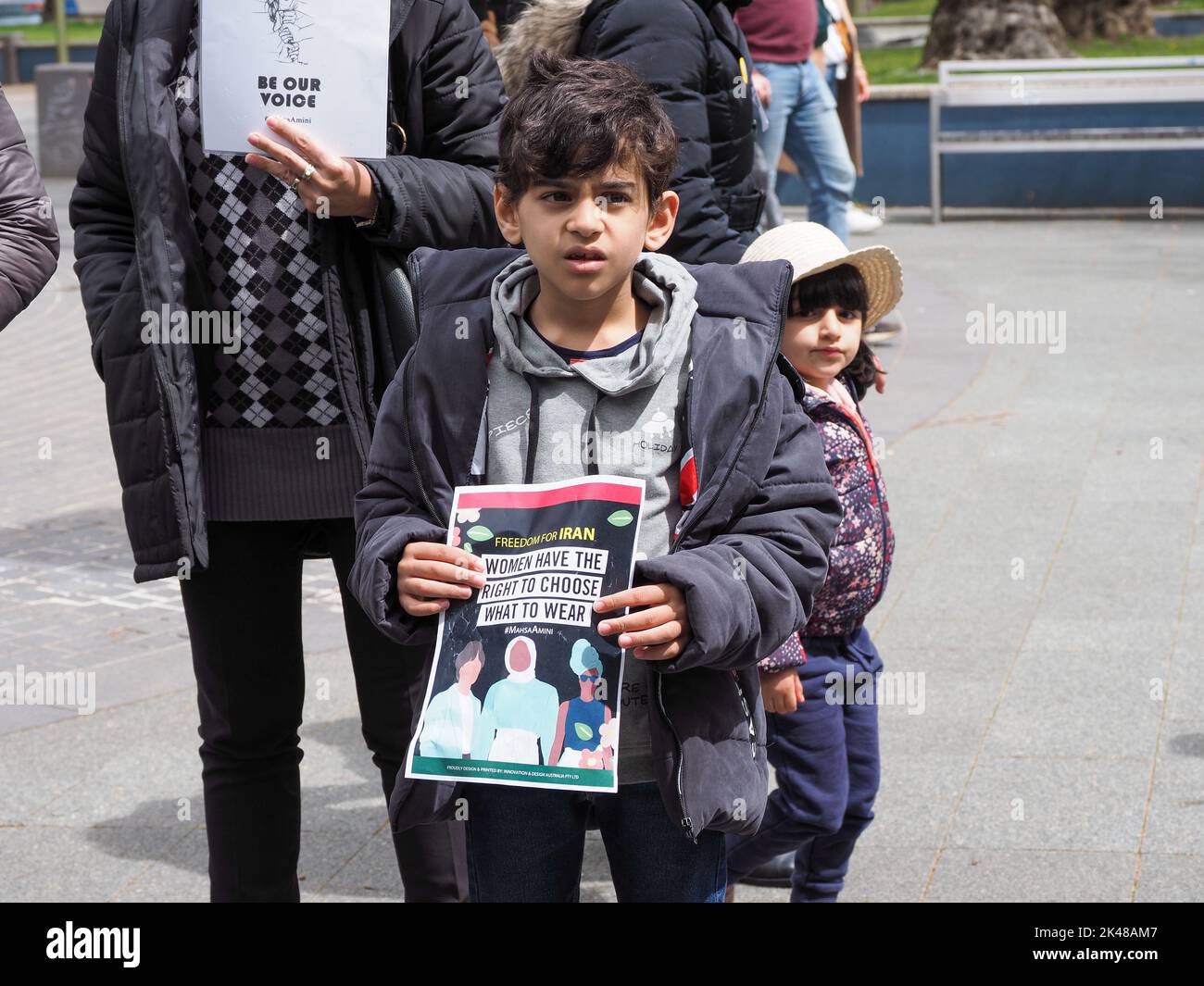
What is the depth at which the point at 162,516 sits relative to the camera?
3061mm

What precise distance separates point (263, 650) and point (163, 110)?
982 mm

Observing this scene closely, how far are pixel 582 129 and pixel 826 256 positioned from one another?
110cm

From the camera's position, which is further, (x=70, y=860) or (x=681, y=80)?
(x=70, y=860)

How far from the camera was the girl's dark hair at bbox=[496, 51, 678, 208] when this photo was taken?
2436mm

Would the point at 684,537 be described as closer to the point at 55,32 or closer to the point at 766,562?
the point at 766,562

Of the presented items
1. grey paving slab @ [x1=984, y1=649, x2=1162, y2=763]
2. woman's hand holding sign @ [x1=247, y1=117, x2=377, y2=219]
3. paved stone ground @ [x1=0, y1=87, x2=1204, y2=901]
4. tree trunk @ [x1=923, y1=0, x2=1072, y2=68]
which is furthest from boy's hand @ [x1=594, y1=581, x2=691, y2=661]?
tree trunk @ [x1=923, y1=0, x2=1072, y2=68]

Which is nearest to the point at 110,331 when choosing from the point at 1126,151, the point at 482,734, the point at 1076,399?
the point at 482,734

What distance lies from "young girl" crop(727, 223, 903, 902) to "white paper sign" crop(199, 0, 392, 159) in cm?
94

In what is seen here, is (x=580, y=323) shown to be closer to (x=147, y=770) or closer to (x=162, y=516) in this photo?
(x=162, y=516)

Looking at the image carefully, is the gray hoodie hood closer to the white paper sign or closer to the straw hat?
the white paper sign

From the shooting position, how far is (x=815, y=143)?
9828 millimetres

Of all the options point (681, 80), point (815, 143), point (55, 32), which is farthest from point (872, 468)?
point (55, 32)

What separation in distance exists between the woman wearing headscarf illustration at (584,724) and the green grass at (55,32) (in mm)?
30964

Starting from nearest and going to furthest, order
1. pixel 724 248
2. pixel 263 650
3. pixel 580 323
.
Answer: pixel 580 323, pixel 263 650, pixel 724 248
